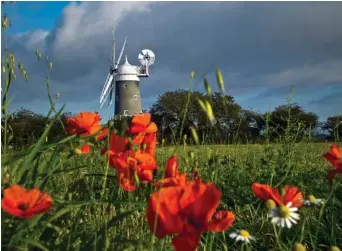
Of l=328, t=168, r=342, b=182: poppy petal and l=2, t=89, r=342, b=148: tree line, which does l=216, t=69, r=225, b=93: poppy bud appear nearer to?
l=2, t=89, r=342, b=148: tree line

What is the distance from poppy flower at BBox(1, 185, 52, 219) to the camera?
1064 millimetres

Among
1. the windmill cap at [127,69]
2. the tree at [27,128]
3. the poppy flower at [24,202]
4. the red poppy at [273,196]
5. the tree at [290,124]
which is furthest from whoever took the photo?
the windmill cap at [127,69]

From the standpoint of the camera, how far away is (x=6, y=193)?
3.53ft

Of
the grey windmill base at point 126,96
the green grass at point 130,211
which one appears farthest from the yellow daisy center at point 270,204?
the grey windmill base at point 126,96

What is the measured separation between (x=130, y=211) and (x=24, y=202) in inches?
10.7

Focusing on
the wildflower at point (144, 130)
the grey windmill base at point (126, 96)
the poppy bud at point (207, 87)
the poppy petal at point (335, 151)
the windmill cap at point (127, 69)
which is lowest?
the poppy petal at point (335, 151)

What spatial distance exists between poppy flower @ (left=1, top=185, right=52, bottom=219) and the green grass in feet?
0.37

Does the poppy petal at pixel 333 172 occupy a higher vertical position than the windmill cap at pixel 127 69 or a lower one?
lower

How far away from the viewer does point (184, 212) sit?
3.18 feet

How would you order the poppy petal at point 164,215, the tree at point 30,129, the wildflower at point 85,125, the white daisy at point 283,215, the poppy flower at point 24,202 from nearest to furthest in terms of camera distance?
the poppy petal at point 164,215 → the poppy flower at point 24,202 → the white daisy at point 283,215 → the wildflower at point 85,125 → the tree at point 30,129

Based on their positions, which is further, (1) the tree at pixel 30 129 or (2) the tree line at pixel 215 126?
(1) the tree at pixel 30 129

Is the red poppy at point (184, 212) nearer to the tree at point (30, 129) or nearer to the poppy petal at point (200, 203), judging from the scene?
the poppy petal at point (200, 203)

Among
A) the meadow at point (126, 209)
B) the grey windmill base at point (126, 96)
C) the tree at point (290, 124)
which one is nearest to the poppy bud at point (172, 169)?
the meadow at point (126, 209)

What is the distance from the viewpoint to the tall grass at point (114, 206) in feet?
4.66
